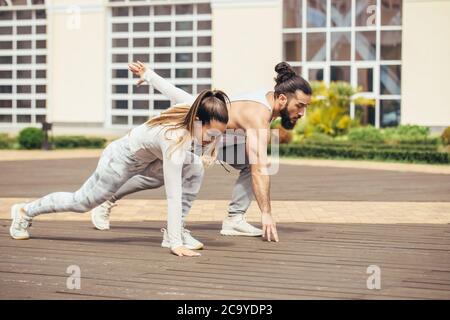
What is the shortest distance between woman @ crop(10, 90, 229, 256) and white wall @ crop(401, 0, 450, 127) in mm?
18664

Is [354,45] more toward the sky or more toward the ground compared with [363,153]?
A: more toward the sky

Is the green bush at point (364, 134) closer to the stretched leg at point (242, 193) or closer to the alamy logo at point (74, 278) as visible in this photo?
the stretched leg at point (242, 193)

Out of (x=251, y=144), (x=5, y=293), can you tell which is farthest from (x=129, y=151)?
(x=5, y=293)

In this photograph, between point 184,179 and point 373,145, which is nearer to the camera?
point 184,179

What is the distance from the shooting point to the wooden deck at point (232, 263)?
16.3ft

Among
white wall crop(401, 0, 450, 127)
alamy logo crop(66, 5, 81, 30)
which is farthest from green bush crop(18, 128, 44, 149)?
white wall crop(401, 0, 450, 127)

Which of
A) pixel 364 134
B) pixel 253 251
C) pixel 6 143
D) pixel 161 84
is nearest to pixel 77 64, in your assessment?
pixel 6 143

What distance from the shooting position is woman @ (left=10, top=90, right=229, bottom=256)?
614 centimetres

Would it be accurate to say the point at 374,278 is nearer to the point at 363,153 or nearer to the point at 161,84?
the point at 161,84

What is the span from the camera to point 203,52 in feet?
89.4

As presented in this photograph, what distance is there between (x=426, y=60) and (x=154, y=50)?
8089mm

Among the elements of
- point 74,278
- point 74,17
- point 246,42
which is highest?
point 74,17

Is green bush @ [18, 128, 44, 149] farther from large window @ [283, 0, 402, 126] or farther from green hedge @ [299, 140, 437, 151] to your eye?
large window @ [283, 0, 402, 126]
